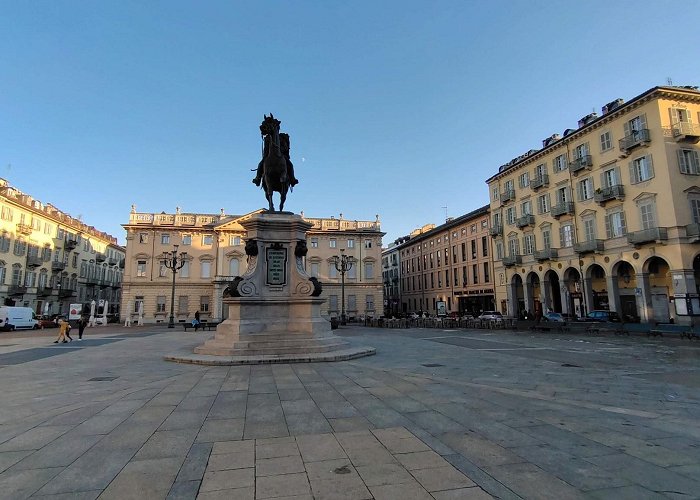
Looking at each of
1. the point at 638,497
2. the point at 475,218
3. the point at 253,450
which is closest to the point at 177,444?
the point at 253,450

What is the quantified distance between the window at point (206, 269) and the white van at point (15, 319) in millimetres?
22455

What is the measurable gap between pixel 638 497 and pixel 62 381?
36.9 ft

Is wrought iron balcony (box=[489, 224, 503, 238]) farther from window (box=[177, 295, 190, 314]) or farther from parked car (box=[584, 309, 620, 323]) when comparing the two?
window (box=[177, 295, 190, 314])

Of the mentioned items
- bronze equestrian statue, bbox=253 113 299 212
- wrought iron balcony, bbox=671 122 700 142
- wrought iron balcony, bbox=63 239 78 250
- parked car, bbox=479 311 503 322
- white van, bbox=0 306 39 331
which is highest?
wrought iron balcony, bbox=671 122 700 142

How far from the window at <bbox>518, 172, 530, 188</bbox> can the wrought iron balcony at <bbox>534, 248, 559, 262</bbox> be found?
866cm

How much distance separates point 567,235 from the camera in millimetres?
38781

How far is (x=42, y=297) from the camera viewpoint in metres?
54.0

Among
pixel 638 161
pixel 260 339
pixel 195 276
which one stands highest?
pixel 638 161

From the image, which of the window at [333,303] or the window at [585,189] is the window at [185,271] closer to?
the window at [333,303]

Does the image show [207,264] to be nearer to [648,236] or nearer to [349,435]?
[648,236]

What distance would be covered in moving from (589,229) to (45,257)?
6831 centimetres

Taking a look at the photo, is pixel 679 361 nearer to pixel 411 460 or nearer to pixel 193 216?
pixel 411 460

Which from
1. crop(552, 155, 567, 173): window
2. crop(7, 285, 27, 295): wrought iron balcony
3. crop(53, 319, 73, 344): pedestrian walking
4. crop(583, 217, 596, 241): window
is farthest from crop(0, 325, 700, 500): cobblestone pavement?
crop(7, 285, 27, 295): wrought iron balcony

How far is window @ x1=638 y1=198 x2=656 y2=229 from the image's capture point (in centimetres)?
2994
